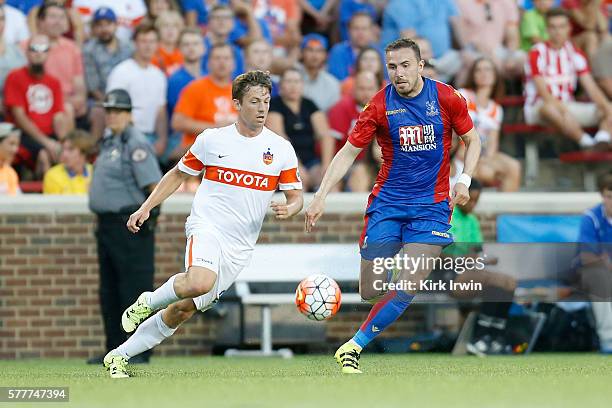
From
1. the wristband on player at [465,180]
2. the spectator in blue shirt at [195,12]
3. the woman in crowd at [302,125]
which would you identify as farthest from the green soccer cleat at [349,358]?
the spectator in blue shirt at [195,12]

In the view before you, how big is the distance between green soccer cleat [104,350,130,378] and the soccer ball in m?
1.46

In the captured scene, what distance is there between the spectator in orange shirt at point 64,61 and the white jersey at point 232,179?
5.99 meters

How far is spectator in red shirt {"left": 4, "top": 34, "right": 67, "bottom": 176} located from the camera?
1523cm

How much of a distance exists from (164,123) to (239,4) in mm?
2504

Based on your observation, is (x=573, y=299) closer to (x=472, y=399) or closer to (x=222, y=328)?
(x=222, y=328)

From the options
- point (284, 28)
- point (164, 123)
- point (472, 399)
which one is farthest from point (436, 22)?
point (472, 399)

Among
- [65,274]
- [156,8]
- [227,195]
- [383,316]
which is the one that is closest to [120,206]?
[65,274]

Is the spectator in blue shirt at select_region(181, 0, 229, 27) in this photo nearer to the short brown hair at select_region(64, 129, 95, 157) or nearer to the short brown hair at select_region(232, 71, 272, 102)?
the short brown hair at select_region(64, 129, 95, 157)

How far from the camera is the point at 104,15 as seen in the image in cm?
1584

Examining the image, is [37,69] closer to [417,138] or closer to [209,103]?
[209,103]

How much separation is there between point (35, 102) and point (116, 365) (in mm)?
6259

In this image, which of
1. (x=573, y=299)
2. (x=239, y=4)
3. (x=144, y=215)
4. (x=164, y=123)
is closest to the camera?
(x=144, y=215)

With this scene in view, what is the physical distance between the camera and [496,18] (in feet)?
58.1

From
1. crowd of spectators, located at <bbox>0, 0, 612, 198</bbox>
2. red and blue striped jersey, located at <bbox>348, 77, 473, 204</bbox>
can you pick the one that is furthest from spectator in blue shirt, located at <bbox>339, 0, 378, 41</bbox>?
red and blue striped jersey, located at <bbox>348, 77, 473, 204</bbox>
